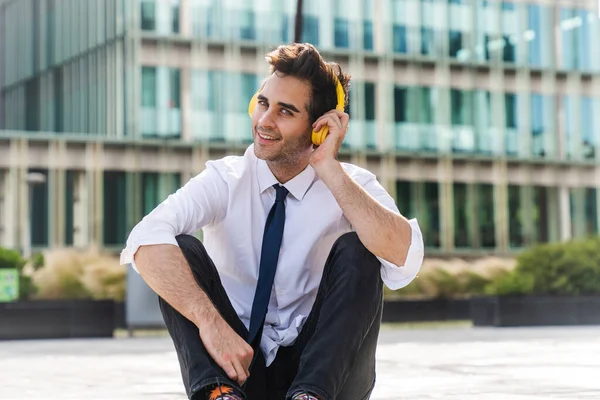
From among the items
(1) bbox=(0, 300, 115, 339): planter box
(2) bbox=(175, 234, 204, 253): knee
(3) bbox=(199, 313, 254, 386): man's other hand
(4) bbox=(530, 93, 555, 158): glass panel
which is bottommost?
(1) bbox=(0, 300, 115, 339): planter box

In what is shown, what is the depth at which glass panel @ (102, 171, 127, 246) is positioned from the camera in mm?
39156

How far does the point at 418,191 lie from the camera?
44.3 m

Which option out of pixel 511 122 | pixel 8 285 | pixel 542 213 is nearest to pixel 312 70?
pixel 8 285

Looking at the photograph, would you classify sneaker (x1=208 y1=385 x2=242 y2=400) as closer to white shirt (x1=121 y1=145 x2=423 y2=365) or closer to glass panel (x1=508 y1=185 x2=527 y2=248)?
white shirt (x1=121 y1=145 x2=423 y2=365)

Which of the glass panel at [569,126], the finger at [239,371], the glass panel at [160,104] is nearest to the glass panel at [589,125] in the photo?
the glass panel at [569,126]

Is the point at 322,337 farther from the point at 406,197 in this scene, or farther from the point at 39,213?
the point at 406,197

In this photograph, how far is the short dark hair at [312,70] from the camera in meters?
4.23

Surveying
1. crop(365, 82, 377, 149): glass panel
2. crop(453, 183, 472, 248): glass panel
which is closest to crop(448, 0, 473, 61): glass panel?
crop(365, 82, 377, 149): glass panel

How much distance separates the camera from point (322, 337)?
3857 millimetres

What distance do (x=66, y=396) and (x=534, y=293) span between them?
16.6 meters

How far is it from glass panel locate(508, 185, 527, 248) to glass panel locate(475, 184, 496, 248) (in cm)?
76

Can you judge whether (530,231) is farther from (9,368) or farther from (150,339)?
(9,368)

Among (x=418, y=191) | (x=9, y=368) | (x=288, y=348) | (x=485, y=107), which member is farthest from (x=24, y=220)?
(x=288, y=348)

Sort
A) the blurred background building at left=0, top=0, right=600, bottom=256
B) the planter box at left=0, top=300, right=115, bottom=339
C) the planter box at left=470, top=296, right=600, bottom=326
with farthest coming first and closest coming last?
the blurred background building at left=0, top=0, right=600, bottom=256 < the planter box at left=470, top=296, right=600, bottom=326 < the planter box at left=0, top=300, right=115, bottom=339
